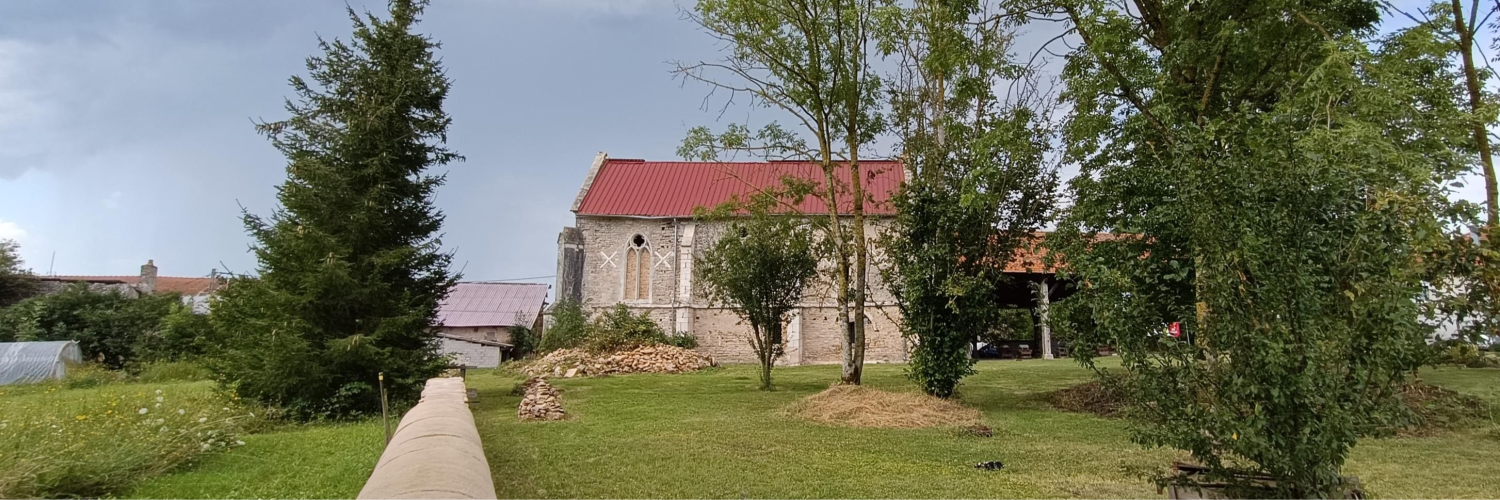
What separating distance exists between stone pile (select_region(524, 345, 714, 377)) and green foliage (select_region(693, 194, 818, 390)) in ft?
23.8

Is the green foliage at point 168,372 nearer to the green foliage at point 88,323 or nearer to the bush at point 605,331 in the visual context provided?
the green foliage at point 88,323

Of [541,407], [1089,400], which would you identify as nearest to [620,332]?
[541,407]

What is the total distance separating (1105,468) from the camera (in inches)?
286

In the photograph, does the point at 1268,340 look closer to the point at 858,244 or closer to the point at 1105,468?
the point at 1105,468

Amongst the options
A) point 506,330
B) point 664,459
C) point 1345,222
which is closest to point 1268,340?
point 1345,222

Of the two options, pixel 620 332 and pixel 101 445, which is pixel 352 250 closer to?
pixel 101 445

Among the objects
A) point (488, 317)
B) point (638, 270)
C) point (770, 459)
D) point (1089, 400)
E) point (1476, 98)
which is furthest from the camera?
point (488, 317)

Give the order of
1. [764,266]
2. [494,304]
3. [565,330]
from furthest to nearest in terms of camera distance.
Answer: [494,304] < [565,330] < [764,266]

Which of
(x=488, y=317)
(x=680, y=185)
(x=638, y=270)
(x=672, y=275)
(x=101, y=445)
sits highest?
(x=680, y=185)

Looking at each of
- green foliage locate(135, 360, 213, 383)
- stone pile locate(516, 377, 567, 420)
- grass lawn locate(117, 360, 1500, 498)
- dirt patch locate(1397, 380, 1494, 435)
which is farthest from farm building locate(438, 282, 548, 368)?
dirt patch locate(1397, 380, 1494, 435)

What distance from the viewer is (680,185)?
31.7 meters

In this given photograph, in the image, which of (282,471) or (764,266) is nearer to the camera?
(282,471)

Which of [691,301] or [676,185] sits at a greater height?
[676,185]

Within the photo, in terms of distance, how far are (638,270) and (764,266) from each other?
14495 mm
